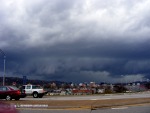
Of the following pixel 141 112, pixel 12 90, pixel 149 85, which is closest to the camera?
pixel 141 112

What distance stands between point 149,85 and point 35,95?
7298cm

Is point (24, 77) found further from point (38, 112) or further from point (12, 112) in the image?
point (12, 112)

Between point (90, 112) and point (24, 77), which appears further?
point (24, 77)

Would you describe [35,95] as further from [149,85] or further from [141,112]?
[149,85]

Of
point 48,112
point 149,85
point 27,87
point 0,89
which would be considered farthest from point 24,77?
A: point 149,85

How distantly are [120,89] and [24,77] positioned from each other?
24.3 meters

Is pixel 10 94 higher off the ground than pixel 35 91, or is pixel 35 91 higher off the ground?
pixel 35 91

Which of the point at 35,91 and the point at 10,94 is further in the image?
the point at 35,91

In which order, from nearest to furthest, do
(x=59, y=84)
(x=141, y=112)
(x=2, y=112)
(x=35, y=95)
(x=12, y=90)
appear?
(x=2, y=112), (x=141, y=112), (x=12, y=90), (x=35, y=95), (x=59, y=84)

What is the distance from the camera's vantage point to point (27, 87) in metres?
46.4

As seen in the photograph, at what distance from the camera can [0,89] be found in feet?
120

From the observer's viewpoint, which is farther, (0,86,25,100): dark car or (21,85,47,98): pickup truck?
(21,85,47,98): pickup truck

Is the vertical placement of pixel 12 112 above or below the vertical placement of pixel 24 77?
below

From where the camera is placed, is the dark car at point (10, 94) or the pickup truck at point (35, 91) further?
the pickup truck at point (35, 91)
